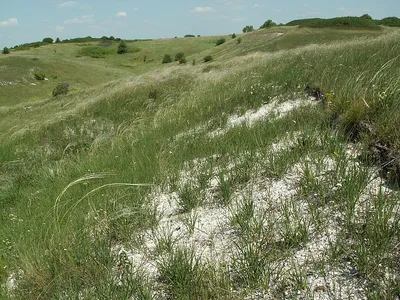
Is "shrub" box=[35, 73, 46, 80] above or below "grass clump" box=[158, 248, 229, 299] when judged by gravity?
above

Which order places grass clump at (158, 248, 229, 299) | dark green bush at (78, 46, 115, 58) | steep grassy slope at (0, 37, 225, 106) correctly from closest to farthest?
grass clump at (158, 248, 229, 299), steep grassy slope at (0, 37, 225, 106), dark green bush at (78, 46, 115, 58)

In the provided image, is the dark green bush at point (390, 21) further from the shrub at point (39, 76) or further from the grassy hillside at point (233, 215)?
the grassy hillside at point (233, 215)

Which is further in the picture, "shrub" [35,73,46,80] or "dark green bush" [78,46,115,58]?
"dark green bush" [78,46,115,58]

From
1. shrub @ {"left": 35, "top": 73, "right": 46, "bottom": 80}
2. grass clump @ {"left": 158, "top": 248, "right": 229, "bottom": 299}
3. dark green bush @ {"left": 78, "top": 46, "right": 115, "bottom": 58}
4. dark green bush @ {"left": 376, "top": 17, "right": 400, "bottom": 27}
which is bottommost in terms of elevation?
grass clump @ {"left": 158, "top": 248, "right": 229, "bottom": 299}

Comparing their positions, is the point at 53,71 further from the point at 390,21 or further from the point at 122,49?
the point at 390,21

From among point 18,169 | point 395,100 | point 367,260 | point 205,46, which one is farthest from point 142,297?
point 205,46

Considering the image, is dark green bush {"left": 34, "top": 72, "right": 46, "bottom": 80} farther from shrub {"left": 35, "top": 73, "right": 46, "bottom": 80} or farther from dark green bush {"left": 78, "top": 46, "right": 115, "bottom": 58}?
dark green bush {"left": 78, "top": 46, "right": 115, "bottom": 58}

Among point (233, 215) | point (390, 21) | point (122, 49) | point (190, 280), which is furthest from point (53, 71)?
point (190, 280)

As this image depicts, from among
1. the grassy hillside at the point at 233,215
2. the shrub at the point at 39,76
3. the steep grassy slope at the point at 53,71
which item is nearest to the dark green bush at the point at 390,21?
the steep grassy slope at the point at 53,71

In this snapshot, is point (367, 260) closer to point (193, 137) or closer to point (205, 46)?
point (193, 137)

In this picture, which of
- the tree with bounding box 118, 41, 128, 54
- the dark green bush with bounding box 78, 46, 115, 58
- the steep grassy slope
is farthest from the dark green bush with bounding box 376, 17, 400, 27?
the dark green bush with bounding box 78, 46, 115, 58

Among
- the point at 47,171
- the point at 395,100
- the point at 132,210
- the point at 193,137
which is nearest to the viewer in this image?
the point at 132,210

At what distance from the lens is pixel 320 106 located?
5.08m

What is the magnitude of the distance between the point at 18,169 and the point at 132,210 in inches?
207
